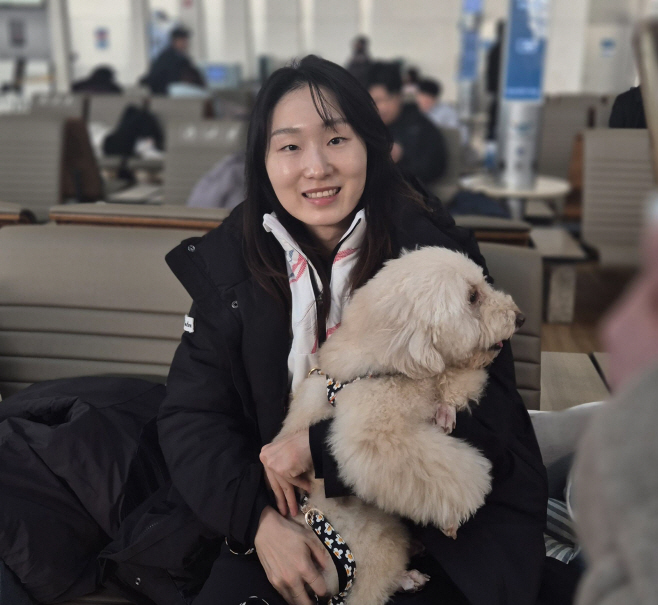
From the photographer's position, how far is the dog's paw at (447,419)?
1.36m

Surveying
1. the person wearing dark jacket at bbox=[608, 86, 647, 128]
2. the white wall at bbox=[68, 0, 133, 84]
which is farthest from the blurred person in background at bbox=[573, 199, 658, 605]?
the white wall at bbox=[68, 0, 133, 84]

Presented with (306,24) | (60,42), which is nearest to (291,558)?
(60,42)

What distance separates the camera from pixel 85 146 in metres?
4.60

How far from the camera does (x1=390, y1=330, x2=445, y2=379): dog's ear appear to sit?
1.31 m

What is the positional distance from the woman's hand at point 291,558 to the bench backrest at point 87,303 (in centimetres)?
83

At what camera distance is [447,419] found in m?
1.36

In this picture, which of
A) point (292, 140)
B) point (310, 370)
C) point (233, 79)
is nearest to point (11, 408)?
point (310, 370)

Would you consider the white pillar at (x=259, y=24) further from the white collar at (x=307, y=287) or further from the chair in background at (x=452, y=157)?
the white collar at (x=307, y=287)

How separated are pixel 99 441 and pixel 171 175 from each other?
129 inches

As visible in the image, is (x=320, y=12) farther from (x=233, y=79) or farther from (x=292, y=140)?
(x=292, y=140)

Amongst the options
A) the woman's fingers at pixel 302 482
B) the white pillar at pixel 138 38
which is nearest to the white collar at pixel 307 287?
the woman's fingers at pixel 302 482

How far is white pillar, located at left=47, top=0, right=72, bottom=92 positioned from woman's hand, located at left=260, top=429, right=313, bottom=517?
13.9 m

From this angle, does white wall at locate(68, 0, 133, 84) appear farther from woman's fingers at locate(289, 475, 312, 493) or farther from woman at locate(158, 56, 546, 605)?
woman's fingers at locate(289, 475, 312, 493)

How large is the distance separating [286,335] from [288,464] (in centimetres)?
31
